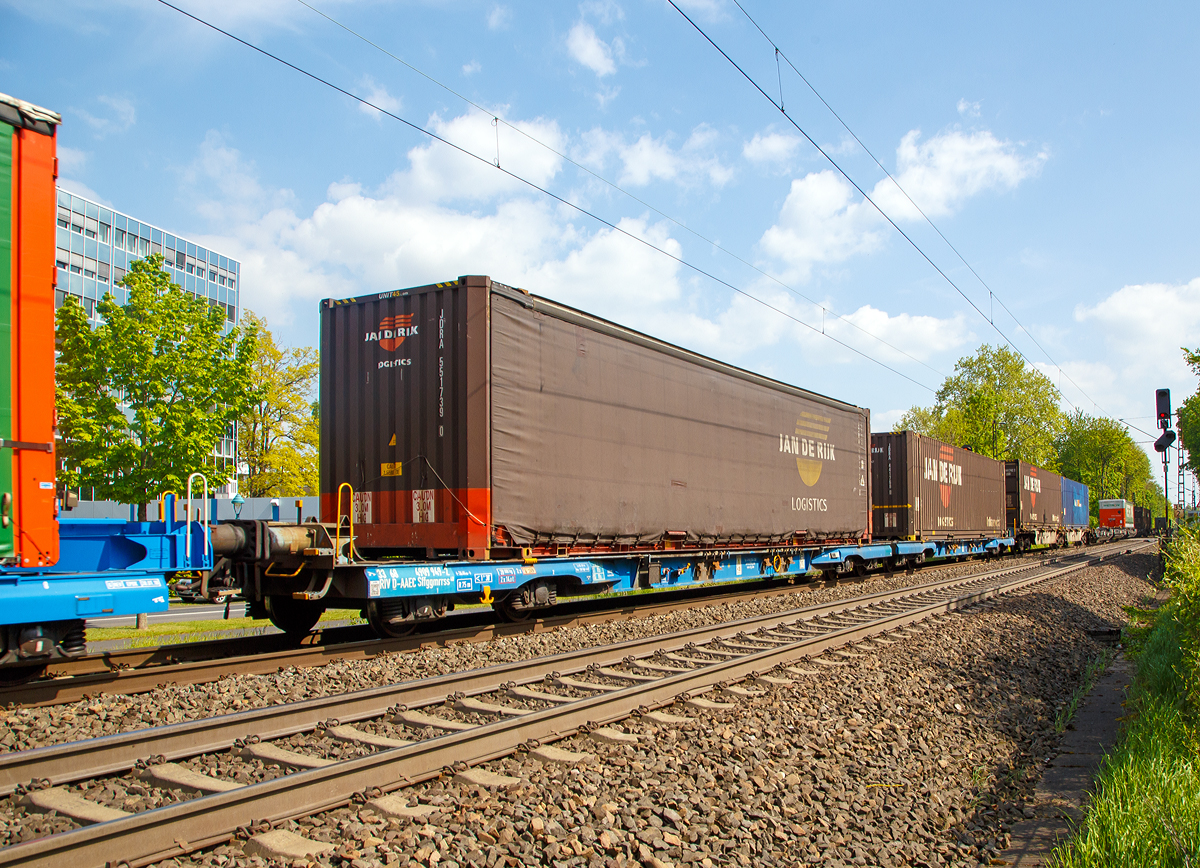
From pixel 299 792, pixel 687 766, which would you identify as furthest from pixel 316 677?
pixel 687 766

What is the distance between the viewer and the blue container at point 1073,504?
1580 inches

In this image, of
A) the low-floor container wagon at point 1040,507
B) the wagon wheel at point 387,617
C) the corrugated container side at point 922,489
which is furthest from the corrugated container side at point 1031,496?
the wagon wheel at point 387,617

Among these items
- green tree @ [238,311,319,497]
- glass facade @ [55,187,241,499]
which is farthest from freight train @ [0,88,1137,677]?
glass facade @ [55,187,241,499]

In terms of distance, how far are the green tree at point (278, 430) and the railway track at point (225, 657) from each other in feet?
63.3

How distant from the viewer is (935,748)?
524 centimetres

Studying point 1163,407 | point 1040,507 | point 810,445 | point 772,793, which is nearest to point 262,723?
point 772,793

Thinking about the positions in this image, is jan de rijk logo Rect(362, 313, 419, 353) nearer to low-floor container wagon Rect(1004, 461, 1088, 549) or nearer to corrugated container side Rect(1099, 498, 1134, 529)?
low-floor container wagon Rect(1004, 461, 1088, 549)

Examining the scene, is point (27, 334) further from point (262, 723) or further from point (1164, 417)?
point (1164, 417)

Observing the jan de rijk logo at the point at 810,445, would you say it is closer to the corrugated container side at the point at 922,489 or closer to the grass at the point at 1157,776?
the corrugated container side at the point at 922,489

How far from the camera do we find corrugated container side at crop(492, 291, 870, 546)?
30.5 ft

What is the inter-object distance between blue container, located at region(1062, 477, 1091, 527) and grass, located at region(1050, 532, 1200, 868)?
37.5 meters

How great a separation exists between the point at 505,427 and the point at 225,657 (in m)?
3.82

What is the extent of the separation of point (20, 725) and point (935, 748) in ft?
20.3

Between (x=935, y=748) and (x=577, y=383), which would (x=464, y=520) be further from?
(x=935, y=748)
